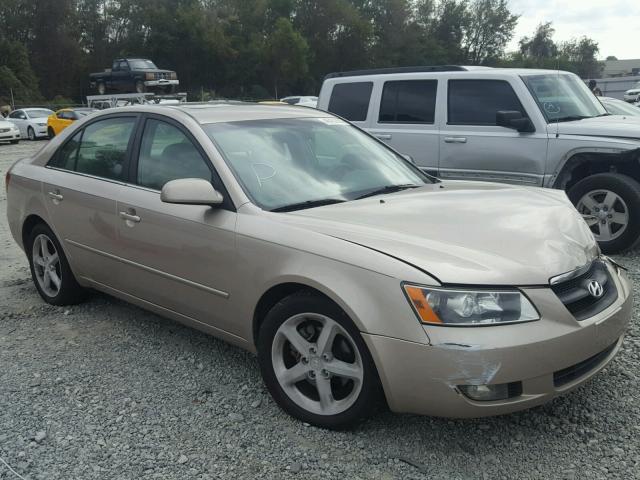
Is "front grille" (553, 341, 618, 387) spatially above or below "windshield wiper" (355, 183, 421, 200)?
below

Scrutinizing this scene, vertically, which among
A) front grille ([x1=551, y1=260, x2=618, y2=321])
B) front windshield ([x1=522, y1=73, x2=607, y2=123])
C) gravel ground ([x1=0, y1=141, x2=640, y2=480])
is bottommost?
gravel ground ([x1=0, y1=141, x2=640, y2=480])

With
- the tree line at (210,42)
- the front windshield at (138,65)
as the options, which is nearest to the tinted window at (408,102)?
the front windshield at (138,65)

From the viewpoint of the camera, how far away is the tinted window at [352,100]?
25.7 feet

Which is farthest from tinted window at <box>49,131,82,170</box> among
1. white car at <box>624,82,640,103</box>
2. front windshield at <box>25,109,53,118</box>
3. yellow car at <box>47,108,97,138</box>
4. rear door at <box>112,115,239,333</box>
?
white car at <box>624,82,640,103</box>

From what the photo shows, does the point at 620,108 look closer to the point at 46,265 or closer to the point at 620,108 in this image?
the point at 620,108

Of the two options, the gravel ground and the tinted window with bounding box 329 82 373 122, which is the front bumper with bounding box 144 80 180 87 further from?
the gravel ground

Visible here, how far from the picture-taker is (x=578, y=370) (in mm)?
2799

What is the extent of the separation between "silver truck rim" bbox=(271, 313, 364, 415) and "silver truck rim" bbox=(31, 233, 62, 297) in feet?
8.20

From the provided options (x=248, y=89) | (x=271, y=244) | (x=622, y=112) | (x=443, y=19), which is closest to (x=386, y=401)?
(x=271, y=244)

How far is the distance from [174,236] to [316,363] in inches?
46.8

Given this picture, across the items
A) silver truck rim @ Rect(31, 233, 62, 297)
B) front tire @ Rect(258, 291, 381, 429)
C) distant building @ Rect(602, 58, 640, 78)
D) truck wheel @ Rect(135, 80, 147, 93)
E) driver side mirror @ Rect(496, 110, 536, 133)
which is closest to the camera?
front tire @ Rect(258, 291, 381, 429)

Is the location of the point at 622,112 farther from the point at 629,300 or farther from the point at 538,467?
the point at 538,467

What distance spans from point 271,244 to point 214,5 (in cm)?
7537

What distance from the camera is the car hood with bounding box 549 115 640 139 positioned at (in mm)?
6113
